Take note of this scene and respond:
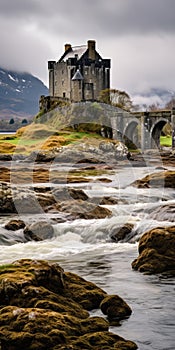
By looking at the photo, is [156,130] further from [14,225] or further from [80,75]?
[14,225]

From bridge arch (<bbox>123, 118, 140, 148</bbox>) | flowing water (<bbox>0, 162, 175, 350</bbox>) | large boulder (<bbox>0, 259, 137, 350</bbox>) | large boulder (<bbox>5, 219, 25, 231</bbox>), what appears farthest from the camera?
bridge arch (<bbox>123, 118, 140, 148</bbox>)

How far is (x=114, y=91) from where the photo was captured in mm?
98375

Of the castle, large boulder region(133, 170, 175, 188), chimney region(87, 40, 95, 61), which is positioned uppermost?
chimney region(87, 40, 95, 61)

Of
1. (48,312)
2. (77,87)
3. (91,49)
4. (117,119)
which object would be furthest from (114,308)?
(91,49)

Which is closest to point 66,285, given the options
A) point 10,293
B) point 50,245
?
point 10,293

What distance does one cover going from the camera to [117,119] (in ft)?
308

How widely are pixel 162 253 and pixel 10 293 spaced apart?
21.4ft

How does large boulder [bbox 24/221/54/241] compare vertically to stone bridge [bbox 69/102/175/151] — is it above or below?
below

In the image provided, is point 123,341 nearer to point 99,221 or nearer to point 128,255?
point 128,255

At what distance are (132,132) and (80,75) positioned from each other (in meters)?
14.0

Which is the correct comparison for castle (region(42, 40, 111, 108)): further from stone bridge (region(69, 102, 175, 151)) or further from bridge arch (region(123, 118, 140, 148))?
bridge arch (region(123, 118, 140, 148))

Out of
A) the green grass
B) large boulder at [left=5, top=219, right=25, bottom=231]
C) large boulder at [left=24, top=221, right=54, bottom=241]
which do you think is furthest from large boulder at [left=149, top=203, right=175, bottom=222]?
the green grass

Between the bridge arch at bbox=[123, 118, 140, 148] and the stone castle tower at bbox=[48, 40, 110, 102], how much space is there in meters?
8.16

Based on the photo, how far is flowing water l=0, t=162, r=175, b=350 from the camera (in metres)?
11.0
